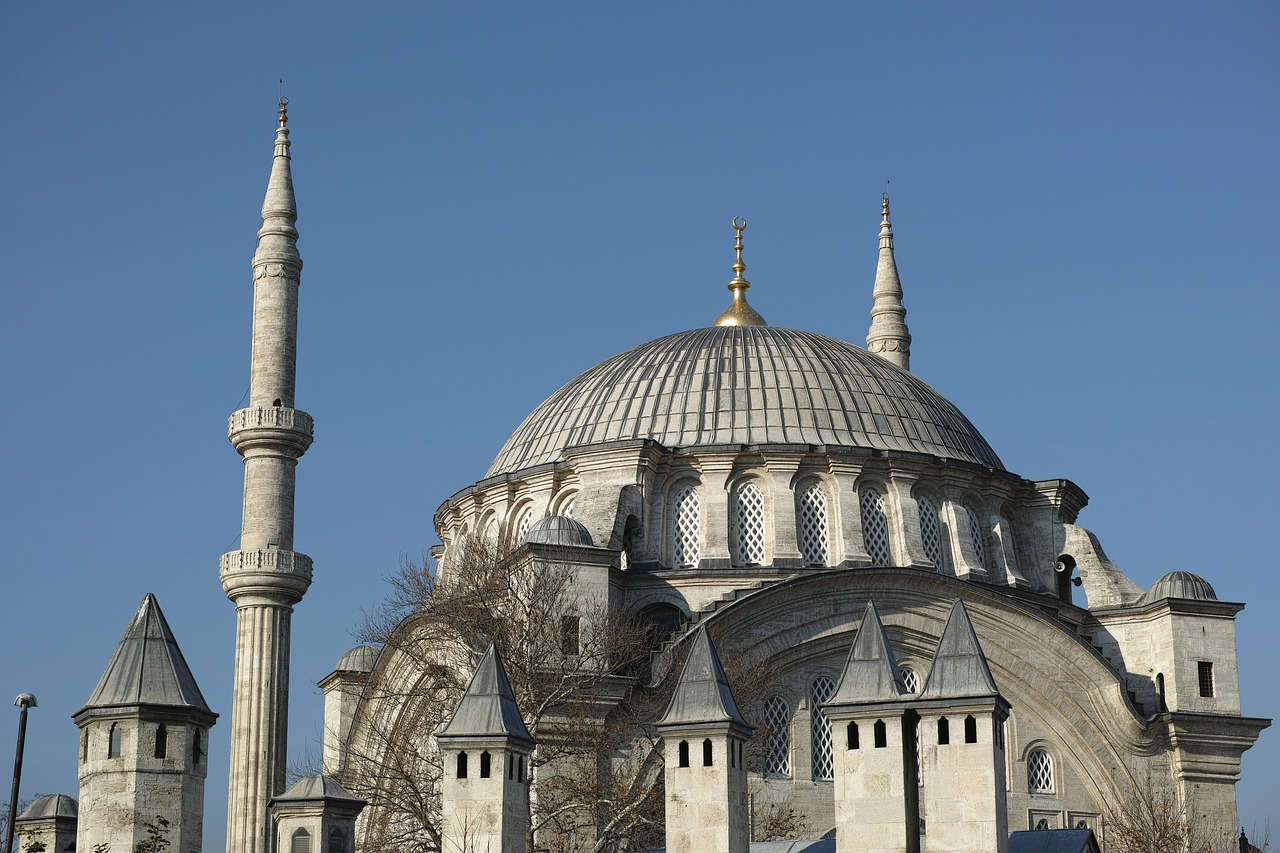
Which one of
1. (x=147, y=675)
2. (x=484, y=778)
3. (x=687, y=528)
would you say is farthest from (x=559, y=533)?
(x=484, y=778)

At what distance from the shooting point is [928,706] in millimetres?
17828

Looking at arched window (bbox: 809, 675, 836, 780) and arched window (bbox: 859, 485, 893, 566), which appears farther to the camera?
arched window (bbox: 859, 485, 893, 566)

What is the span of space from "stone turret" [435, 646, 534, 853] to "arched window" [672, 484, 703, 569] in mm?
12514

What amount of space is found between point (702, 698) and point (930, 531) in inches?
566

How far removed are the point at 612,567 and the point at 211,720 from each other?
32.2ft

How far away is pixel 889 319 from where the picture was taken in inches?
1629

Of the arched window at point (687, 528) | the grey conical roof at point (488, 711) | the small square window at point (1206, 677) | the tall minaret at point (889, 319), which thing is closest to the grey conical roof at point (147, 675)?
the grey conical roof at point (488, 711)

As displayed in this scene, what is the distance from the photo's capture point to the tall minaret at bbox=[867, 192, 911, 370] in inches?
1618

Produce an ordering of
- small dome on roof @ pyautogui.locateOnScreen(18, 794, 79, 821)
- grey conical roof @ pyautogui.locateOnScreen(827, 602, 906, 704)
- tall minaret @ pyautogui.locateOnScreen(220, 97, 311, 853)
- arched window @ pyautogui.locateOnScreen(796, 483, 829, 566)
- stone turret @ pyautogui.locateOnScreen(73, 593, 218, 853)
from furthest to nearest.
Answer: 1. arched window @ pyautogui.locateOnScreen(796, 483, 829, 566)
2. tall minaret @ pyautogui.locateOnScreen(220, 97, 311, 853)
3. small dome on roof @ pyautogui.locateOnScreen(18, 794, 79, 821)
4. stone turret @ pyautogui.locateOnScreen(73, 593, 218, 853)
5. grey conical roof @ pyautogui.locateOnScreen(827, 602, 906, 704)

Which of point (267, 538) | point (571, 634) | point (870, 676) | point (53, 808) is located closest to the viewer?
point (870, 676)

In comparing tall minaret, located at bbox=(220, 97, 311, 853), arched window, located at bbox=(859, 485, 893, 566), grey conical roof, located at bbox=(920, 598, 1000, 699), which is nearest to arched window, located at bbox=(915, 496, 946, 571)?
arched window, located at bbox=(859, 485, 893, 566)

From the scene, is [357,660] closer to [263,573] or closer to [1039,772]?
[263,573]

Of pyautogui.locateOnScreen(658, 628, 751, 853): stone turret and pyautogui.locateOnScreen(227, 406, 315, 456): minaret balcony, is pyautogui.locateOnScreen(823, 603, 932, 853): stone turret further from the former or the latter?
pyautogui.locateOnScreen(227, 406, 315, 456): minaret balcony

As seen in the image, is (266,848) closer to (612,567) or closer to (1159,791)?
(612,567)
